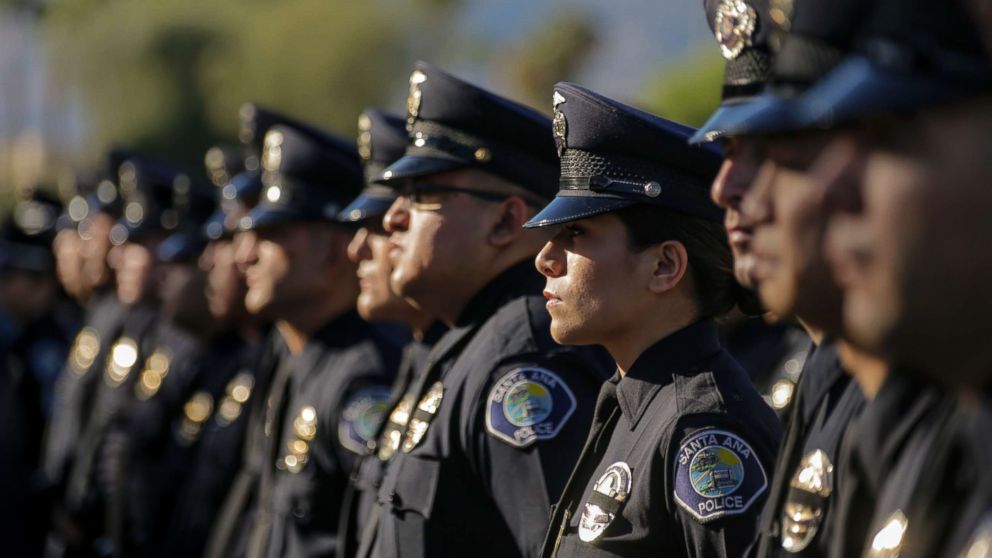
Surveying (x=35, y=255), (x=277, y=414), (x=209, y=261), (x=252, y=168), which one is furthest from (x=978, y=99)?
(x=35, y=255)

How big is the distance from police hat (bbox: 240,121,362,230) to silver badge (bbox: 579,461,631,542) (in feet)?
11.3

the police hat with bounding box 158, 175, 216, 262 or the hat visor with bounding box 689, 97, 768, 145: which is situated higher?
the hat visor with bounding box 689, 97, 768, 145

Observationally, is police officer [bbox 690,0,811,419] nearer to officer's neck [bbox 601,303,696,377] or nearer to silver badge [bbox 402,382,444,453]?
officer's neck [bbox 601,303,696,377]

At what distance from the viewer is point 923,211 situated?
210cm

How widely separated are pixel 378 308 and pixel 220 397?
3342 millimetres

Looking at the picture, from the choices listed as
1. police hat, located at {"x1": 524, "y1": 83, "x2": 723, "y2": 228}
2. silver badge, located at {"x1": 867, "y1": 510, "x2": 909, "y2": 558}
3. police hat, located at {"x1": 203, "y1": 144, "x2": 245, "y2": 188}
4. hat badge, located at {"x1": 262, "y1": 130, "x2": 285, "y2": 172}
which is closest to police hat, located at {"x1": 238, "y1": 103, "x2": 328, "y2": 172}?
hat badge, located at {"x1": 262, "y1": 130, "x2": 285, "y2": 172}

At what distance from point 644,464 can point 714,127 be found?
113 cm

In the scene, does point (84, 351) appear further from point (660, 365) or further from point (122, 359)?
point (660, 365)

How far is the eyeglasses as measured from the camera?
5.03 m

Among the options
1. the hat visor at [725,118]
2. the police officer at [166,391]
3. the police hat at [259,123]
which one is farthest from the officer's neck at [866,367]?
the police officer at [166,391]

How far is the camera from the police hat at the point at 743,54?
9.68 feet

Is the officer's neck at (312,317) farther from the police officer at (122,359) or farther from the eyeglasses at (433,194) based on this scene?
the police officer at (122,359)

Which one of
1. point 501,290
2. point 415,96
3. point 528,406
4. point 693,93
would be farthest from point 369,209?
point 693,93

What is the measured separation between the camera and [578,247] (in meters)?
4.02
